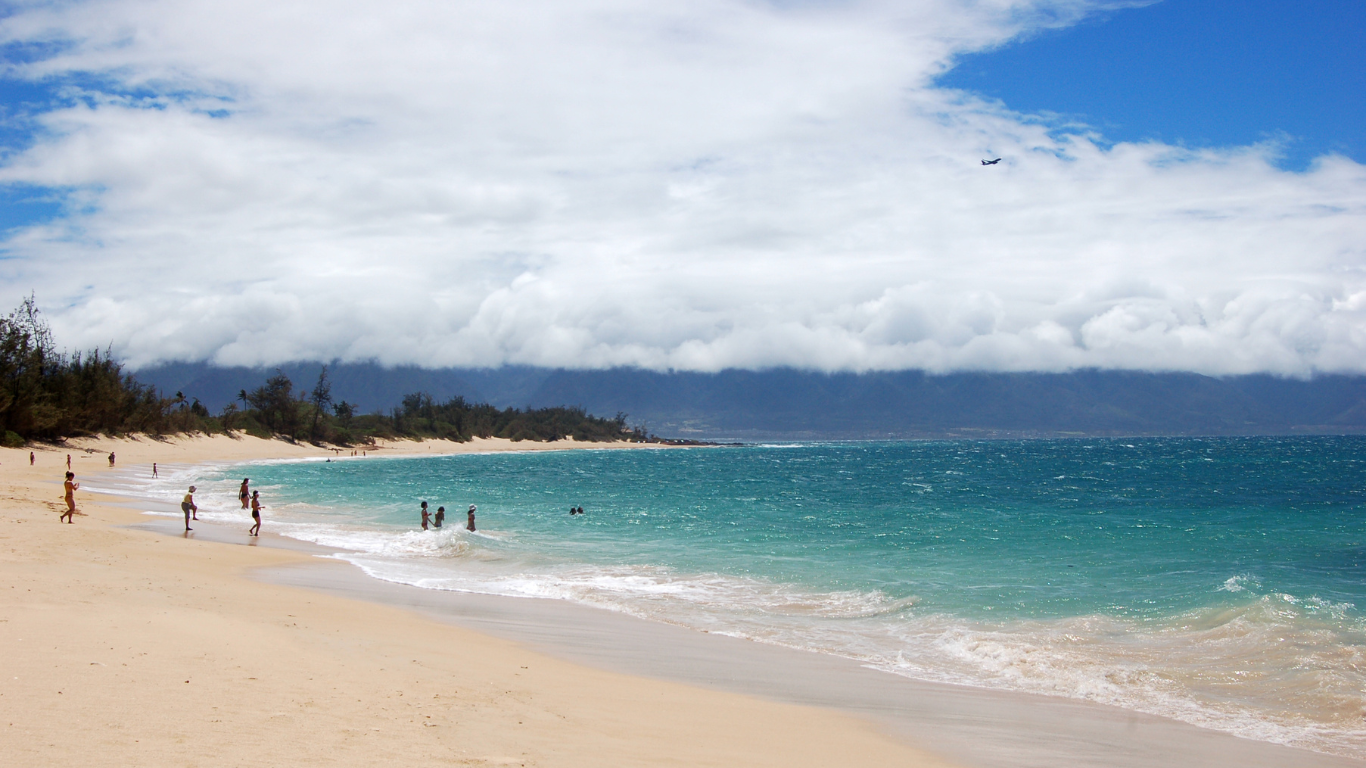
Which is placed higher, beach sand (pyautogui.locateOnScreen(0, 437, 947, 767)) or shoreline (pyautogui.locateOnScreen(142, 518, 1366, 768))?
beach sand (pyautogui.locateOnScreen(0, 437, 947, 767))

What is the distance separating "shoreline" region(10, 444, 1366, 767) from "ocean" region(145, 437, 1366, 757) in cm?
71

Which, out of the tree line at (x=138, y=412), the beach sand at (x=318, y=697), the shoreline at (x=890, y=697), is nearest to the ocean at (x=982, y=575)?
the shoreline at (x=890, y=697)

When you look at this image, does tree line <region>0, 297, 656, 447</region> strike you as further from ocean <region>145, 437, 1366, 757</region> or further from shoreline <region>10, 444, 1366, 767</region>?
shoreline <region>10, 444, 1366, 767</region>

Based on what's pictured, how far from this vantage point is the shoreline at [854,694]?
28.2 feet

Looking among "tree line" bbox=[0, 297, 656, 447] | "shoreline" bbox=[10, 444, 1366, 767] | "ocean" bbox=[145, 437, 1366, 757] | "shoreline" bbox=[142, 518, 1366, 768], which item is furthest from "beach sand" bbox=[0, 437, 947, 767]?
"tree line" bbox=[0, 297, 656, 447]

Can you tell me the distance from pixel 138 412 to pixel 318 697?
88754 mm

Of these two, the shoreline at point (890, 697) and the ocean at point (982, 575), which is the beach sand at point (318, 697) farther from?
the ocean at point (982, 575)

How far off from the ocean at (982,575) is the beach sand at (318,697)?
13.5ft

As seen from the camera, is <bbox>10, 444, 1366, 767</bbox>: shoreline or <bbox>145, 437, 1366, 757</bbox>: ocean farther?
<bbox>145, 437, 1366, 757</bbox>: ocean

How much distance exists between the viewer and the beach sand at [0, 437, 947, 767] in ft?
20.7

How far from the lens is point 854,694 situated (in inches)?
412

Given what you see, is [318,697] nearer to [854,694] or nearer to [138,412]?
[854,694]

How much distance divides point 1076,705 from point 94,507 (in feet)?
105

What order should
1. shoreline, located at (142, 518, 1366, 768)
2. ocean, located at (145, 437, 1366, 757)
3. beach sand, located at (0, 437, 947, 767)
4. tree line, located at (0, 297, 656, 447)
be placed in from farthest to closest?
tree line, located at (0, 297, 656, 447)
ocean, located at (145, 437, 1366, 757)
shoreline, located at (142, 518, 1366, 768)
beach sand, located at (0, 437, 947, 767)
